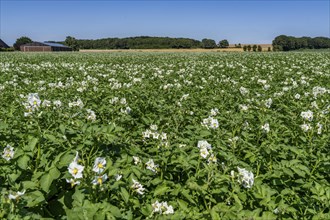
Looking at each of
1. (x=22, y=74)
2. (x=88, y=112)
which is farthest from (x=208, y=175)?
(x=22, y=74)

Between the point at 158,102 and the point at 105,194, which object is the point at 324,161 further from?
the point at 158,102

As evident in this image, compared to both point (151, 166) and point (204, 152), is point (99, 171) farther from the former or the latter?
point (204, 152)

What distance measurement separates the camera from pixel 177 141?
3758 mm

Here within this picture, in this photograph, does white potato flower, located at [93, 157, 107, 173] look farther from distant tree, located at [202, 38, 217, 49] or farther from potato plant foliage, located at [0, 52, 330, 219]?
distant tree, located at [202, 38, 217, 49]

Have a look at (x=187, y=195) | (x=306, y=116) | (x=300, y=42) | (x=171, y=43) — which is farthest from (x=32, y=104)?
(x=171, y=43)

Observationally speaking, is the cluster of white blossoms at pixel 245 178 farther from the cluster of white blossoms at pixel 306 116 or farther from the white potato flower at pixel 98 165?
the cluster of white blossoms at pixel 306 116

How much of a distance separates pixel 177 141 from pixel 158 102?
2.31 m

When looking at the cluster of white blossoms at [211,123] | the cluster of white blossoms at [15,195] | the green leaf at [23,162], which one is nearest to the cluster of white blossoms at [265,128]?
the cluster of white blossoms at [211,123]

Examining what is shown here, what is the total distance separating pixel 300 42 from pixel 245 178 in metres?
96.6

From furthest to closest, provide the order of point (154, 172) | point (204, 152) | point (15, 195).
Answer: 1. point (204, 152)
2. point (154, 172)
3. point (15, 195)

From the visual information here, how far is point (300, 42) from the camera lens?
296 feet

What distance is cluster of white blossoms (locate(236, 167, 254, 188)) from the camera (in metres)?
2.62

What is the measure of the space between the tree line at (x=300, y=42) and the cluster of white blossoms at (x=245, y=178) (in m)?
89.8

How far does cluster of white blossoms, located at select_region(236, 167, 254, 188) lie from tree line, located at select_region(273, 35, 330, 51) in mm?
89844
